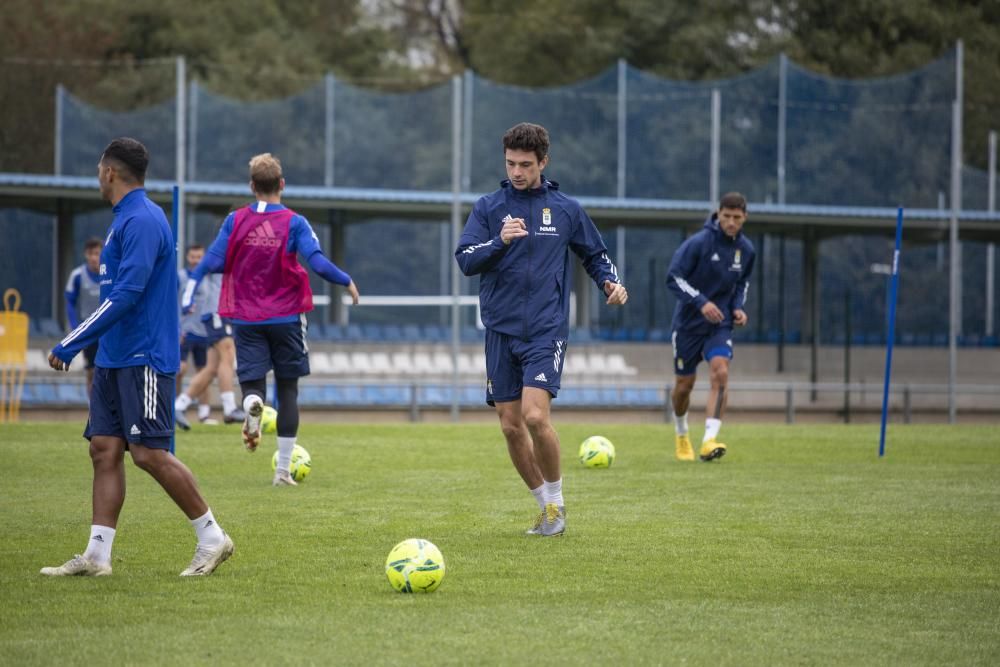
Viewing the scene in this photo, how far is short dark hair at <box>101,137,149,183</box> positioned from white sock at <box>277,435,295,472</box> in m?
4.42

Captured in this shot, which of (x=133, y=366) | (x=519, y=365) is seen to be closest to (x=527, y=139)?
(x=519, y=365)

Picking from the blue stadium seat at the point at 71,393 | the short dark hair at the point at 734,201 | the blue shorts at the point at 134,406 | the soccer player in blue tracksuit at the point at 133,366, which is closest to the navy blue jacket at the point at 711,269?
the short dark hair at the point at 734,201

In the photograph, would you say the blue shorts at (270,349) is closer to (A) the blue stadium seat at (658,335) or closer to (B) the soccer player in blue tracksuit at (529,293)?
(B) the soccer player in blue tracksuit at (529,293)

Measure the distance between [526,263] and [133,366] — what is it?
2433mm

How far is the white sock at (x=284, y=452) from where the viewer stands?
36.2ft

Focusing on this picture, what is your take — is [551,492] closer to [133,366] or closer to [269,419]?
[133,366]

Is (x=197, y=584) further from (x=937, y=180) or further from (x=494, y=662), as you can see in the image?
(x=937, y=180)

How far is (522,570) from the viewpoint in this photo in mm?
7094

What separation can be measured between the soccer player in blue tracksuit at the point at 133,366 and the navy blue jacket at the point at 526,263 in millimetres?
1917

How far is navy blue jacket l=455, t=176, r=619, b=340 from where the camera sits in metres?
8.12

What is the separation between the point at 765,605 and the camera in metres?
6.28

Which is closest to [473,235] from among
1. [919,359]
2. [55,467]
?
[55,467]

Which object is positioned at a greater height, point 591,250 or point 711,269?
point 591,250

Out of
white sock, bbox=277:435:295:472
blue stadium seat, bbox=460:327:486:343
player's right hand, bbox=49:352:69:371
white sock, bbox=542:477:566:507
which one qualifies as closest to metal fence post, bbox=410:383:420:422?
blue stadium seat, bbox=460:327:486:343
